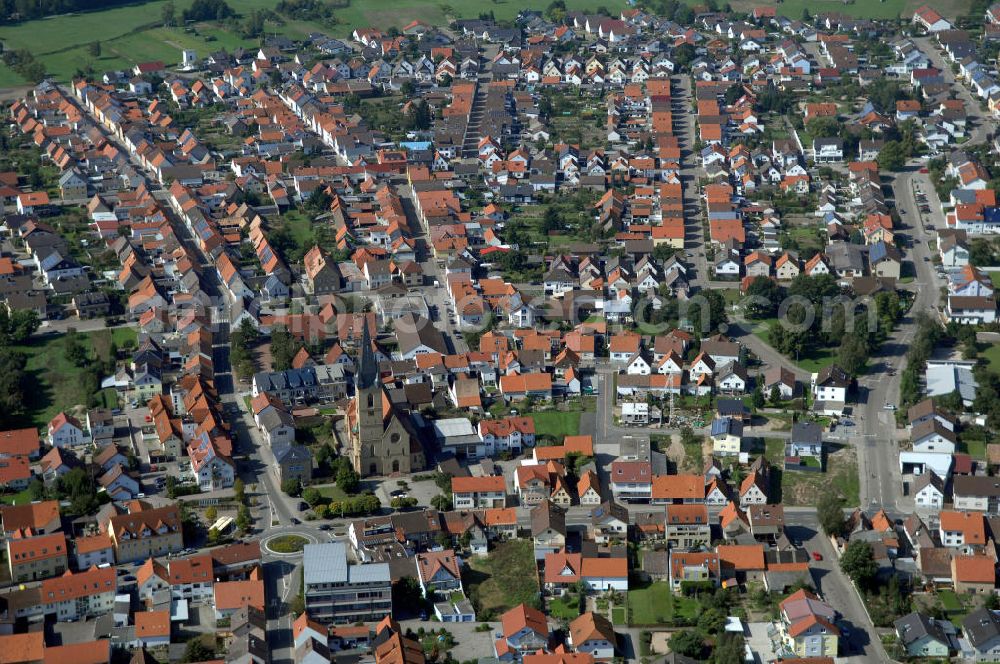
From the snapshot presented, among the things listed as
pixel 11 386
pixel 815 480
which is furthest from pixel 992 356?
pixel 11 386

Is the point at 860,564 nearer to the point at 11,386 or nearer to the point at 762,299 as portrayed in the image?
the point at 762,299

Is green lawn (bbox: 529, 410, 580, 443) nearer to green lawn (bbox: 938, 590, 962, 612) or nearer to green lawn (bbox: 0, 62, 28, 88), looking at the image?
green lawn (bbox: 938, 590, 962, 612)

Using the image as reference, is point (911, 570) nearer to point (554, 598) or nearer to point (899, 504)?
point (899, 504)

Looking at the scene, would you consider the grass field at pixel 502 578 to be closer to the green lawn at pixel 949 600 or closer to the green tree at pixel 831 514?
the green tree at pixel 831 514

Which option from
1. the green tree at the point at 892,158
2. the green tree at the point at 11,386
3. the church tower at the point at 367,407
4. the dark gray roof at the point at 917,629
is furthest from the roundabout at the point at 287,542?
the green tree at the point at 892,158

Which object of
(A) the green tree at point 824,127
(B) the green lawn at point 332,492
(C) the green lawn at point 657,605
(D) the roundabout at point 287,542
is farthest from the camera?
(A) the green tree at point 824,127

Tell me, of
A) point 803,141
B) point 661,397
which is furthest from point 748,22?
point 661,397
